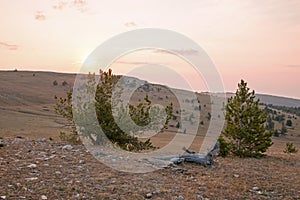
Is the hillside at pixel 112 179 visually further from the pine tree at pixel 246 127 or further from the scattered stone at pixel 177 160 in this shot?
the pine tree at pixel 246 127

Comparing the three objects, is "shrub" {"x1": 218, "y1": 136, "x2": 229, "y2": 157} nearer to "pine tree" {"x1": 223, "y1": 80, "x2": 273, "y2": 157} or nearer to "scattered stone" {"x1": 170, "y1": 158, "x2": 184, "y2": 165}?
"pine tree" {"x1": 223, "y1": 80, "x2": 273, "y2": 157}

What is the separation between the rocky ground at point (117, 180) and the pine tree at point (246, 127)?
4401 mm

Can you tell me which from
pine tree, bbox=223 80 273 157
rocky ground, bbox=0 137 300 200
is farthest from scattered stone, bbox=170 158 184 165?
pine tree, bbox=223 80 273 157

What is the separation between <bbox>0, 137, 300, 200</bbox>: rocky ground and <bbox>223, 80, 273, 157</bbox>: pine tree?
14.4 ft

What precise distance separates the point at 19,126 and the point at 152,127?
24345 mm

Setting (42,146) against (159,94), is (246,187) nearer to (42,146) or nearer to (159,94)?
(42,146)

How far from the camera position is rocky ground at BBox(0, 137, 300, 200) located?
7832mm

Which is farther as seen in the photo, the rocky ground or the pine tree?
the pine tree

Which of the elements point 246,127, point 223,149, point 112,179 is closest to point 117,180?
point 112,179

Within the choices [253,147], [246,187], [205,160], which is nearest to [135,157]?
[205,160]

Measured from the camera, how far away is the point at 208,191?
28.4 feet

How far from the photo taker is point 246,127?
17062 millimetres

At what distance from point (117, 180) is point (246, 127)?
1007 cm

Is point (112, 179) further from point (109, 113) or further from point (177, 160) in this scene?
point (109, 113)
